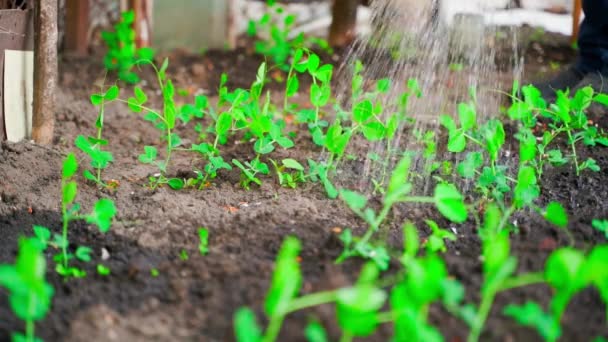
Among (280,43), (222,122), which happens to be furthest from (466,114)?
(280,43)

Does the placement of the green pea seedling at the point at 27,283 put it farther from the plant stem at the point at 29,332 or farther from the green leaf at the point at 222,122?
the green leaf at the point at 222,122

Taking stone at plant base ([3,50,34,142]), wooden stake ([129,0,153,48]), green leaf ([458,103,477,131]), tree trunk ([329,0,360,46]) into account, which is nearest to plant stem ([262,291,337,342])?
green leaf ([458,103,477,131])

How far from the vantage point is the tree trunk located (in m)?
4.06

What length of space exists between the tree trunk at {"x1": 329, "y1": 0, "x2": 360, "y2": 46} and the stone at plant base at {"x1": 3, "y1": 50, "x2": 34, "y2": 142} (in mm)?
1857

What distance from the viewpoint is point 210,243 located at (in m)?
1.93

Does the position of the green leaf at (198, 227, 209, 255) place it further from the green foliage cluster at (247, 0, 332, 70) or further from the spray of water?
the green foliage cluster at (247, 0, 332, 70)

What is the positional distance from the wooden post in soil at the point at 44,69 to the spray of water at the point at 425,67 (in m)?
0.99

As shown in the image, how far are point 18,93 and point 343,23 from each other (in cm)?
196

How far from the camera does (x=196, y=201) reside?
7.39 ft

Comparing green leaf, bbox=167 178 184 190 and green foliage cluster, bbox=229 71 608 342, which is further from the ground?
green foliage cluster, bbox=229 71 608 342

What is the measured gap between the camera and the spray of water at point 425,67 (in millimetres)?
2760

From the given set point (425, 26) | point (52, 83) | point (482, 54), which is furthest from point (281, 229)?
point (482, 54)

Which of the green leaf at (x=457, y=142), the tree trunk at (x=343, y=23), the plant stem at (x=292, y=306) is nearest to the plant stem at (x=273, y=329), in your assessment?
the plant stem at (x=292, y=306)

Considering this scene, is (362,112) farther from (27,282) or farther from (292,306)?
(27,282)
